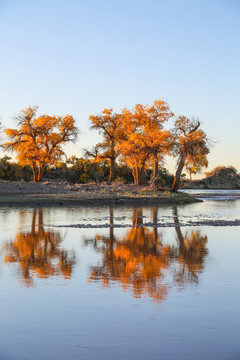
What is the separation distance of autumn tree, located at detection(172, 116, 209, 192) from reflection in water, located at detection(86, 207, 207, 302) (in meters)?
33.0

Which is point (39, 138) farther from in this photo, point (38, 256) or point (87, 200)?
point (38, 256)

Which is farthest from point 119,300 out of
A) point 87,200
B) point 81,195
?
point 81,195

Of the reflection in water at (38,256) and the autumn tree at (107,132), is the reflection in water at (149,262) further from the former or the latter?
the autumn tree at (107,132)

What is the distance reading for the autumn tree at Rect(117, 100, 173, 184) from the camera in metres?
50.7

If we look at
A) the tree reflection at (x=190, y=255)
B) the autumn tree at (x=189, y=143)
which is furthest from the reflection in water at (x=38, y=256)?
the autumn tree at (x=189, y=143)

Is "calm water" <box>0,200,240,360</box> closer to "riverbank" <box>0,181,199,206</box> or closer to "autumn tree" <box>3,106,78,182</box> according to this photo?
"riverbank" <box>0,181,199,206</box>

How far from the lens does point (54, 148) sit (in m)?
57.8

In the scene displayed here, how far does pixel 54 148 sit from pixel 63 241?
43.3m

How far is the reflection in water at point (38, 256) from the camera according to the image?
10250 mm

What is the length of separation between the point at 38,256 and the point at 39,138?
151 feet

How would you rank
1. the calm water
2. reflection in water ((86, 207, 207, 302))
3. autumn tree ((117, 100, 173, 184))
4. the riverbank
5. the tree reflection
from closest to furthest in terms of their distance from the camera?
the calm water < reflection in water ((86, 207, 207, 302)) < the tree reflection < the riverbank < autumn tree ((117, 100, 173, 184))

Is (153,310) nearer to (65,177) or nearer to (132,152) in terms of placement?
(132,152)

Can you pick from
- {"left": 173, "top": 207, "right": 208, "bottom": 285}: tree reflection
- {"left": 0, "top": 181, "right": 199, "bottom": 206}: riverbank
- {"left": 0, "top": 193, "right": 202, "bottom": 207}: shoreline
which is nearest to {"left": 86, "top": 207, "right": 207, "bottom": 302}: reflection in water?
{"left": 173, "top": 207, "right": 208, "bottom": 285}: tree reflection

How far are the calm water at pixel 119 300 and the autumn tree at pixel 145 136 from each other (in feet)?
119
